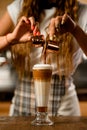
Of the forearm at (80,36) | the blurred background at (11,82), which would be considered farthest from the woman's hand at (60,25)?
the blurred background at (11,82)

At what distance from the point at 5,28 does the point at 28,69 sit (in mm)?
209

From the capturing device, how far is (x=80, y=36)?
1320 mm

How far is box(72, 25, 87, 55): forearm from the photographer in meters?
1.29

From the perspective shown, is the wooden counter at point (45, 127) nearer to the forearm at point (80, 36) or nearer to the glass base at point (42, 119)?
the glass base at point (42, 119)

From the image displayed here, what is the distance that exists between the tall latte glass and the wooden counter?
0.04 meters

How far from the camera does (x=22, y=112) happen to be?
1463mm

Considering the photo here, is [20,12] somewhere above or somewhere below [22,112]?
above

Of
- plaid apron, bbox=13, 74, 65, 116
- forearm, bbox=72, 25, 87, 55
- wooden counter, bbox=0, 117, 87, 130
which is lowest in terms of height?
wooden counter, bbox=0, 117, 87, 130

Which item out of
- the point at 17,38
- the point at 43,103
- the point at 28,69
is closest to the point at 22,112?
the point at 28,69

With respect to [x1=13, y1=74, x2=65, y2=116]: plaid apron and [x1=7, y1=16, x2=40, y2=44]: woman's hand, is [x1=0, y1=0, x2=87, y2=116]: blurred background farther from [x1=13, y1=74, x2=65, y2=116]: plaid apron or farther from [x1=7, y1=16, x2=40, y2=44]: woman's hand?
[x1=7, y1=16, x2=40, y2=44]: woman's hand

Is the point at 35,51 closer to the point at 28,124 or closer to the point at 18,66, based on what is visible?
the point at 18,66

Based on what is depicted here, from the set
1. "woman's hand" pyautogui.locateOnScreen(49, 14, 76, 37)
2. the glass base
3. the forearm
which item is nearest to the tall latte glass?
the glass base

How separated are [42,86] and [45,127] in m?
0.12

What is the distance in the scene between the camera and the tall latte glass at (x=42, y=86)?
1.02 meters
